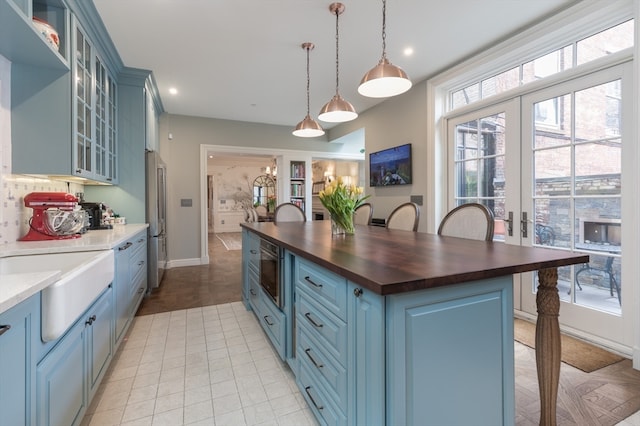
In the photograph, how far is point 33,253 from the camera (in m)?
1.70

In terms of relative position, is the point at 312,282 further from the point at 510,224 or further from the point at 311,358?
the point at 510,224

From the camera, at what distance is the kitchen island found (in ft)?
3.16

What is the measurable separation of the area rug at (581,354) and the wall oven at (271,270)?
153 centimetres

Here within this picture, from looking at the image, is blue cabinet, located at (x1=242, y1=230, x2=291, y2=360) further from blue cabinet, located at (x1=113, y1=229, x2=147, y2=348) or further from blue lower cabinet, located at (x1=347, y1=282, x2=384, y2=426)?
blue cabinet, located at (x1=113, y1=229, x2=147, y2=348)

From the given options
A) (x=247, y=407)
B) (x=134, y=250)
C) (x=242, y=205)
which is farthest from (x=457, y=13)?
(x=242, y=205)

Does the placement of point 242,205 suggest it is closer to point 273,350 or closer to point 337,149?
point 337,149

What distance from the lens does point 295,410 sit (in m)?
1.59

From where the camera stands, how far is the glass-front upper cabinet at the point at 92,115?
2.29 metres

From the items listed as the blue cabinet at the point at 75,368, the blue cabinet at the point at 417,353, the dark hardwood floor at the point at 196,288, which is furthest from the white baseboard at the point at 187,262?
the blue cabinet at the point at 417,353

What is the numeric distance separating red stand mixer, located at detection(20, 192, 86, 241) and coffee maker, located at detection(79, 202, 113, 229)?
2.18 ft

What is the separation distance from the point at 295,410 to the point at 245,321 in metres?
1.33

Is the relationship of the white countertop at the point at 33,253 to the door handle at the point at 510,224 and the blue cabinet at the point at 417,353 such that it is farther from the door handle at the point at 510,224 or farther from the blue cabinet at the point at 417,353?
the door handle at the point at 510,224

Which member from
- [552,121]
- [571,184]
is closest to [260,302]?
[571,184]

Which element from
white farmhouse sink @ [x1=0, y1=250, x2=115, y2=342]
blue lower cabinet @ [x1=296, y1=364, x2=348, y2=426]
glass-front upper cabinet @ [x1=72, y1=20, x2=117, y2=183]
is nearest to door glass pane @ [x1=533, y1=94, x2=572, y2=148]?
blue lower cabinet @ [x1=296, y1=364, x2=348, y2=426]
